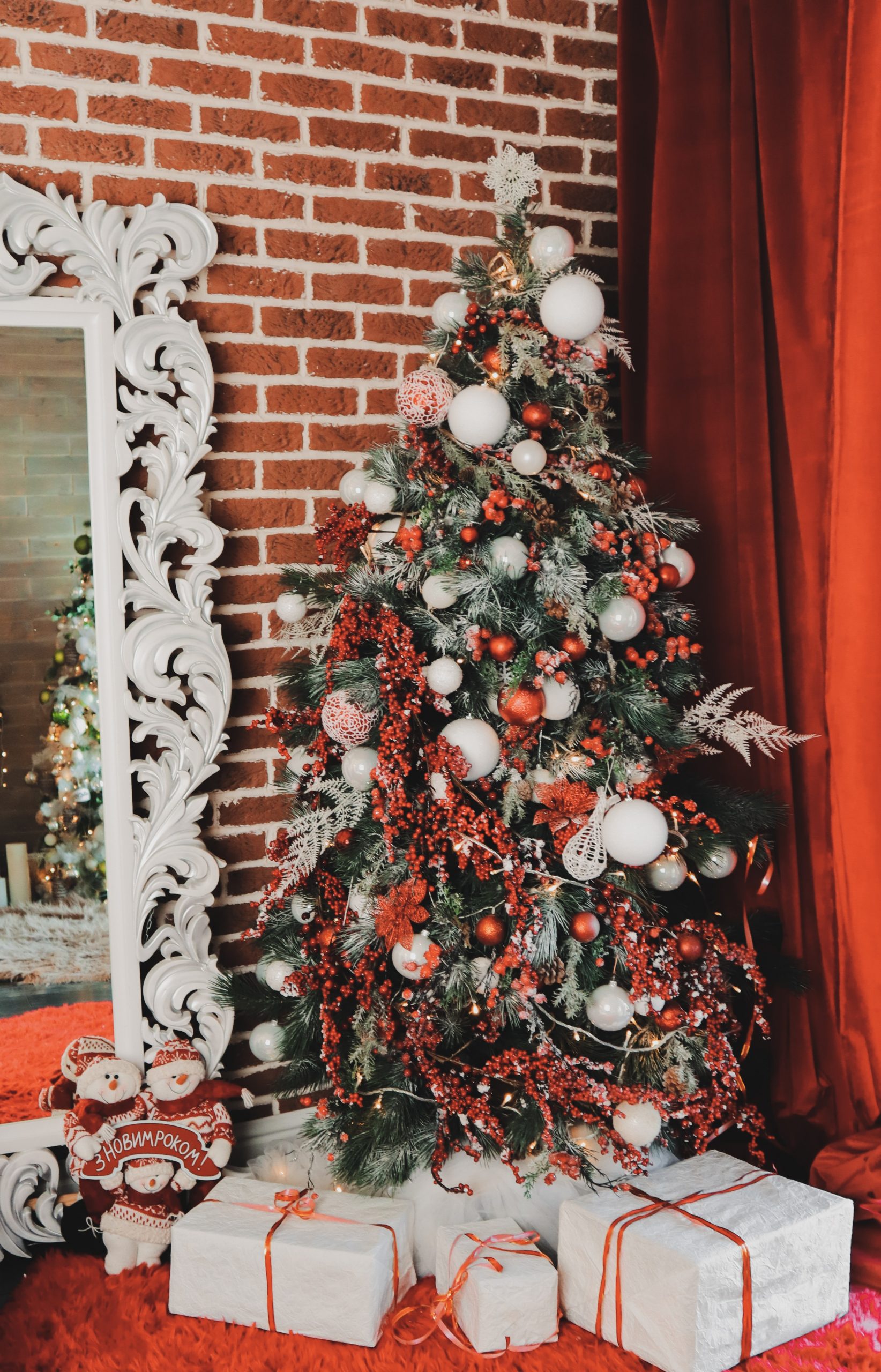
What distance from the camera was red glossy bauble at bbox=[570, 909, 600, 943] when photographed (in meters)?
1.45

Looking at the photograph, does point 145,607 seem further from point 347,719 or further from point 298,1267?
point 298,1267

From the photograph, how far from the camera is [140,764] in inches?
70.4

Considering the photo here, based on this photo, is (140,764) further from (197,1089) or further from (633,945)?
(633,945)

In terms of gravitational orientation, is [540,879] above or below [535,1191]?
above

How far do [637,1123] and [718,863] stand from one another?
40 centimetres

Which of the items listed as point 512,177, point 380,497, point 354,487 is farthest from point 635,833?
point 512,177

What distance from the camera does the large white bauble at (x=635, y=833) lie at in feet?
4.69

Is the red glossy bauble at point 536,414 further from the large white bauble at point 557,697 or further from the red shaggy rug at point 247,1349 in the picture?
the red shaggy rug at point 247,1349

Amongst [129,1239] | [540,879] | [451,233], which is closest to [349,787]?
[540,879]

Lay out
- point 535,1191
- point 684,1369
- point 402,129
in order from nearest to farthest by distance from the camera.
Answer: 1. point 684,1369
2. point 535,1191
3. point 402,129

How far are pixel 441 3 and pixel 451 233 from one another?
42 centimetres

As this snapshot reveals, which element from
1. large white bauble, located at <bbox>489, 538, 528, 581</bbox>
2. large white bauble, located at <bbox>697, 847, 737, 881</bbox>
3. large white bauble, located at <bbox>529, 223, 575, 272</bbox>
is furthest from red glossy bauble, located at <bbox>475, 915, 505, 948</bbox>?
large white bauble, located at <bbox>529, 223, 575, 272</bbox>

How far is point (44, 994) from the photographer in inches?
69.4

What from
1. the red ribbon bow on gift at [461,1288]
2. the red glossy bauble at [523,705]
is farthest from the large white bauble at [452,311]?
the red ribbon bow on gift at [461,1288]
